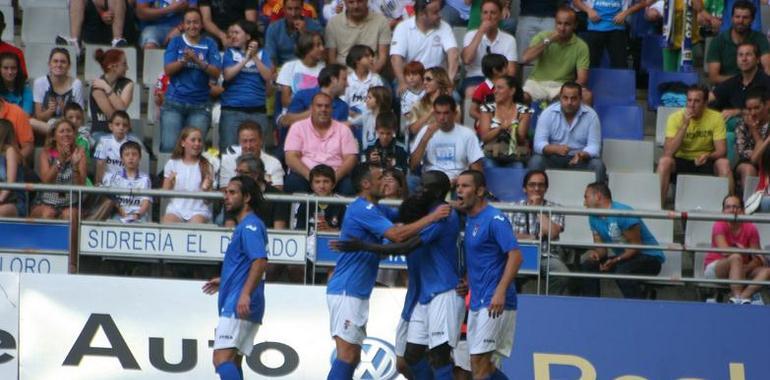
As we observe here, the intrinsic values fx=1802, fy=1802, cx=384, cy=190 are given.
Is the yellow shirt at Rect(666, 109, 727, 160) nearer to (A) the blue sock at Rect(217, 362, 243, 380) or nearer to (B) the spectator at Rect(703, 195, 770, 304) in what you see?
(B) the spectator at Rect(703, 195, 770, 304)

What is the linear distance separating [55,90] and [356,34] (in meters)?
3.05

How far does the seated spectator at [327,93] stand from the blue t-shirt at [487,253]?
4023 mm

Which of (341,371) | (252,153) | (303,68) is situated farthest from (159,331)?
(303,68)

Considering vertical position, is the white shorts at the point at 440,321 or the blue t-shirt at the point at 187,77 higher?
the blue t-shirt at the point at 187,77

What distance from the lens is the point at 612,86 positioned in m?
18.2

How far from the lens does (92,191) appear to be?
48.8ft

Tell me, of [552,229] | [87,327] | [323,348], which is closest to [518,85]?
[552,229]

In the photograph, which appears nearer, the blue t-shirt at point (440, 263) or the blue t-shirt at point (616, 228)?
the blue t-shirt at point (440, 263)

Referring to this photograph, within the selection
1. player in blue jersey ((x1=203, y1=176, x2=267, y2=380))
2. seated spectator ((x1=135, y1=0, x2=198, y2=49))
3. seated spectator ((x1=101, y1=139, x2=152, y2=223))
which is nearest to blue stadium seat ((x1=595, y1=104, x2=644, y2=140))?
seated spectator ((x1=135, y1=0, x2=198, y2=49))

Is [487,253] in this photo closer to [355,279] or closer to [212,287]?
[355,279]

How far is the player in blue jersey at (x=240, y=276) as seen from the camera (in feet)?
42.5

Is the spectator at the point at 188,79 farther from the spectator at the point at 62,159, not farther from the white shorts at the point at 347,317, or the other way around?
the white shorts at the point at 347,317

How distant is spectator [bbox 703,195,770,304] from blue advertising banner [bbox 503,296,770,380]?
0.52 meters

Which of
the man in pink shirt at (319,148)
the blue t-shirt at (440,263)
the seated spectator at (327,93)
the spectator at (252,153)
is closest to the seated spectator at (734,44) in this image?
the seated spectator at (327,93)
